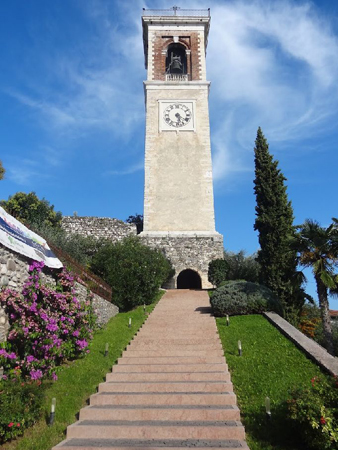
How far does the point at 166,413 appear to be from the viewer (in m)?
6.80

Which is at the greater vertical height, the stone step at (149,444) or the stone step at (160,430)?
Result: the stone step at (160,430)

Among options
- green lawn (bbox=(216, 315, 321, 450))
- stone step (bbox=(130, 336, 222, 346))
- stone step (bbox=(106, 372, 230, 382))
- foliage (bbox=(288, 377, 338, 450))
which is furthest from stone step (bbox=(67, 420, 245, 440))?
stone step (bbox=(130, 336, 222, 346))

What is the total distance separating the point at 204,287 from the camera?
76.3ft

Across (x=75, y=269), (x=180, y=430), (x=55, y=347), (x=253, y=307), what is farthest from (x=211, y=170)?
(x=180, y=430)

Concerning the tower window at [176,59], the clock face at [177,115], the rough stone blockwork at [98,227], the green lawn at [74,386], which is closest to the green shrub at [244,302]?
the green lawn at [74,386]

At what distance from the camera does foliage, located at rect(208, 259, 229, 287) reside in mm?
21797

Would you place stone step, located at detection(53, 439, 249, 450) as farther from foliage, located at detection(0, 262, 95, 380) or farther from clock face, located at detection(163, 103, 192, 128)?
clock face, located at detection(163, 103, 192, 128)

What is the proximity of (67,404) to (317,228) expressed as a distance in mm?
11842

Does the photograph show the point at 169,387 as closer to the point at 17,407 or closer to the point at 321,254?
the point at 17,407

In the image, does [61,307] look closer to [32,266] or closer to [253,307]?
[32,266]

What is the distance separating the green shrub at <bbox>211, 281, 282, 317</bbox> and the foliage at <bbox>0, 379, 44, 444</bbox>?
844cm

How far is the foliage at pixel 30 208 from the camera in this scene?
25.2 m

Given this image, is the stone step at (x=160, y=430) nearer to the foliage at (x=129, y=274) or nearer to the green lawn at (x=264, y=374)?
the green lawn at (x=264, y=374)

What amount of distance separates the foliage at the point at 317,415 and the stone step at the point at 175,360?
3.45 meters
